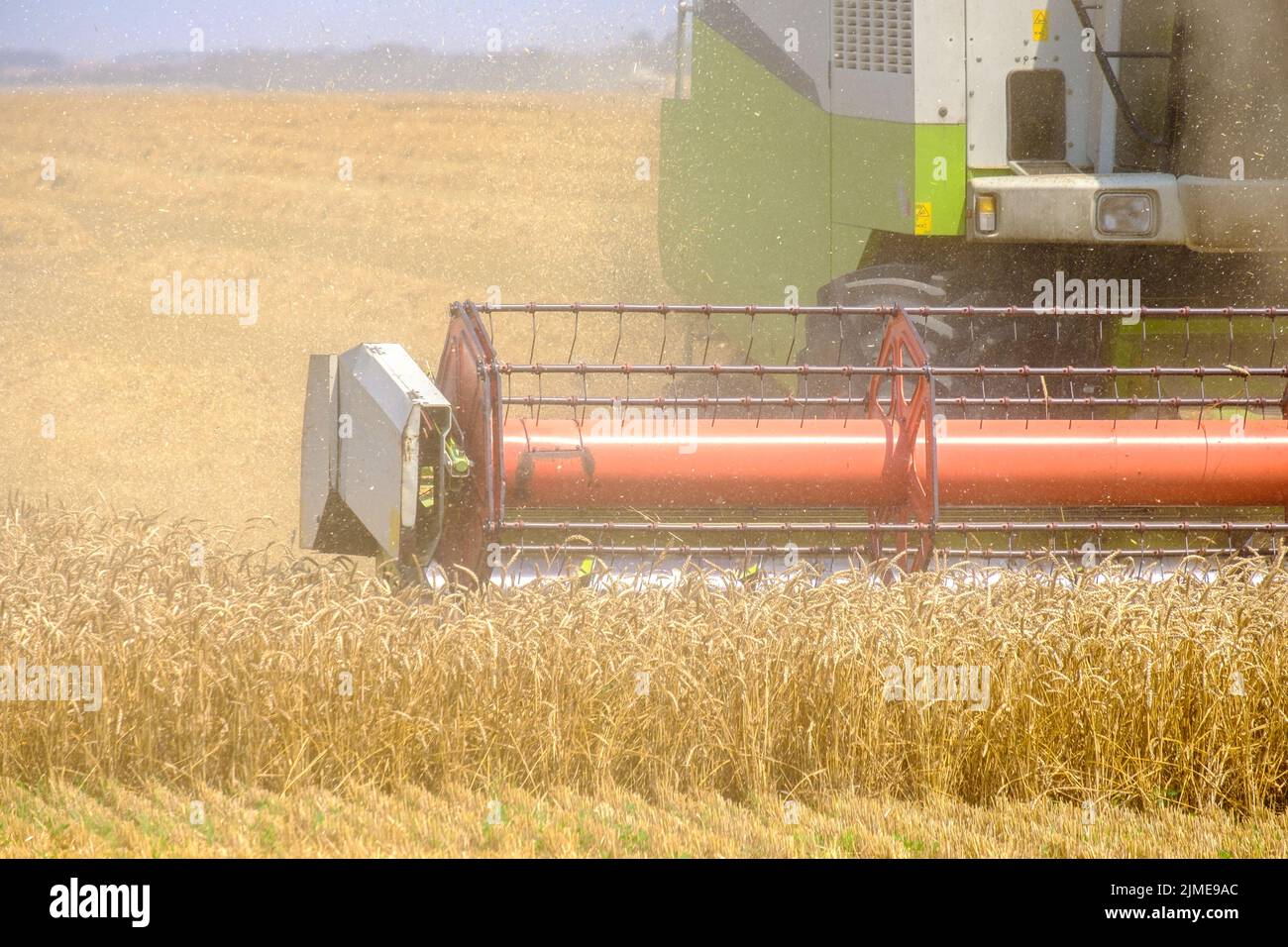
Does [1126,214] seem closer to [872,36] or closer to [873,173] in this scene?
[873,173]

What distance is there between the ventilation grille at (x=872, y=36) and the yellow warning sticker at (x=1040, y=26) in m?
0.41

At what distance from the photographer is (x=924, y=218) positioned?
493 centimetres

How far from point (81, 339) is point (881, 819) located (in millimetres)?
8566

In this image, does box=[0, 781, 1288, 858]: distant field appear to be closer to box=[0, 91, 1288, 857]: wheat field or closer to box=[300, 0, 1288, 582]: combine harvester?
box=[0, 91, 1288, 857]: wheat field

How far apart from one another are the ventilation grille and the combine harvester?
1 cm

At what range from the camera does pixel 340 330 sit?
10750 mm

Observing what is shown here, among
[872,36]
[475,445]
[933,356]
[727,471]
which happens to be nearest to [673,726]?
[727,471]

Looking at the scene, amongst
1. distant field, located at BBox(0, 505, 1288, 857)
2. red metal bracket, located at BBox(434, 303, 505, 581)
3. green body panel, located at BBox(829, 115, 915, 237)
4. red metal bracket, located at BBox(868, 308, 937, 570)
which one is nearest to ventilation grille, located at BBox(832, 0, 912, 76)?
green body panel, located at BBox(829, 115, 915, 237)

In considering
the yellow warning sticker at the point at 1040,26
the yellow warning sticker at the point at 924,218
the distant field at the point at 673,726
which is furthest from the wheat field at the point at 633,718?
the yellow warning sticker at the point at 1040,26

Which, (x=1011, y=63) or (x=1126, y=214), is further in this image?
(x=1011, y=63)

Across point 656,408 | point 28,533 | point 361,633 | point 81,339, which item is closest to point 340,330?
point 81,339

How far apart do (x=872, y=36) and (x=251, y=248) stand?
1051cm

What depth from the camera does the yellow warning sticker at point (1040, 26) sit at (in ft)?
16.4

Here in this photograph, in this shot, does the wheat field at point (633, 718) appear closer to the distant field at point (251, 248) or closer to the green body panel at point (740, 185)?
the green body panel at point (740, 185)
